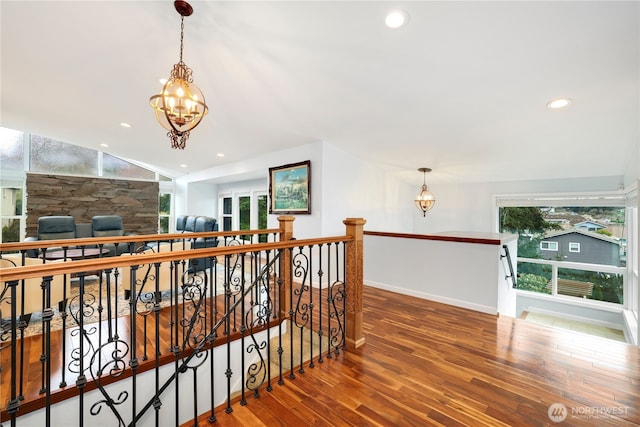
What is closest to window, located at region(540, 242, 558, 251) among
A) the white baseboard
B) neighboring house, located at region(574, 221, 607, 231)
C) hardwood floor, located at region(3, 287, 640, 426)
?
neighboring house, located at region(574, 221, 607, 231)

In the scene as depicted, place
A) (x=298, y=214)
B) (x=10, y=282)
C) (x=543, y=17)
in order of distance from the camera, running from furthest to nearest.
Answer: (x=298, y=214) → (x=543, y=17) → (x=10, y=282)

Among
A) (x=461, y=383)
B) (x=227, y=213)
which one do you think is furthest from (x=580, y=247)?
(x=227, y=213)

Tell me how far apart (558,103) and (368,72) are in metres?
1.96

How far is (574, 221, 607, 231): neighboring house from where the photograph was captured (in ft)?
16.3

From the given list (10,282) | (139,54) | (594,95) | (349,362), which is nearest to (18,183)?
(139,54)

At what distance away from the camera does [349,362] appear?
228 centimetres

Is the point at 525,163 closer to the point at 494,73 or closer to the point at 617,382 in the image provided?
the point at 494,73

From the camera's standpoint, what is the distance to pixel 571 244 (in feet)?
17.3

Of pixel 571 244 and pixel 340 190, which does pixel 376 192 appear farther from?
pixel 571 244

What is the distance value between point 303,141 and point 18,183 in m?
7.20

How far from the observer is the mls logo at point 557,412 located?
5.55 feet

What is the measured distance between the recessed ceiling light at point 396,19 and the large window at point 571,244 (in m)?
5.16

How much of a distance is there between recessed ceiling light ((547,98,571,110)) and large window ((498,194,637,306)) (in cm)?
326
